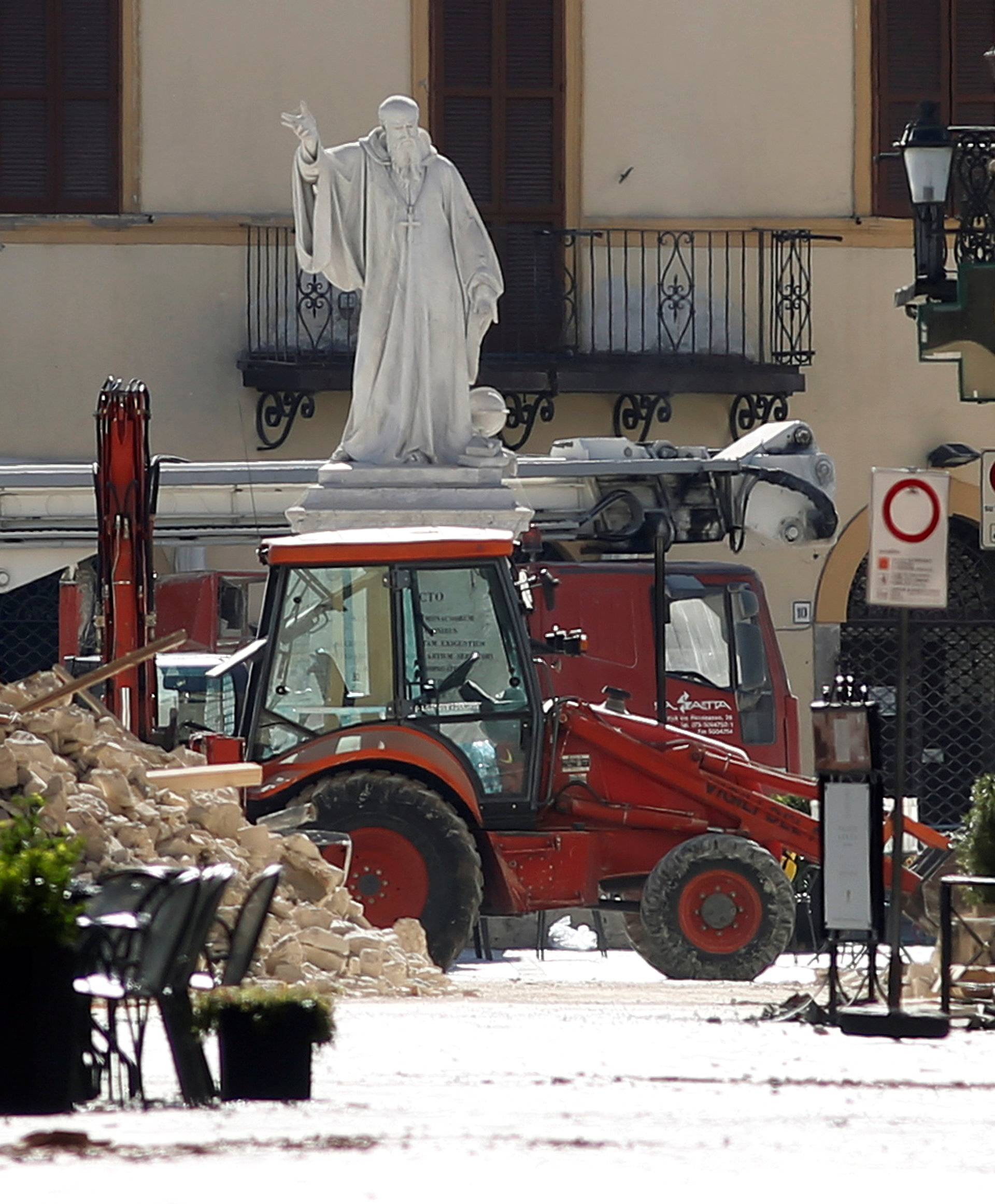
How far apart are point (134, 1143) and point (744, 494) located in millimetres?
13862

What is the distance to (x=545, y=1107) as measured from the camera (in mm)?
8219

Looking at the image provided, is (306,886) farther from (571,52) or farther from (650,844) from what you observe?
(571,52)

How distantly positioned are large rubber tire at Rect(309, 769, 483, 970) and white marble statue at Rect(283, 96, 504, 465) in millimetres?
3273

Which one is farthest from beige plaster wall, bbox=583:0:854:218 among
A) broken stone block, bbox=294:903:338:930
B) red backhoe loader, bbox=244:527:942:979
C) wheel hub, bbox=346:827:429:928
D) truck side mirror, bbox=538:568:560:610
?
broken stone block, bbox=294:903:338:930

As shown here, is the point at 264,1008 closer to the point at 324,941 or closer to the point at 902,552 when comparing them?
the point at 902,552

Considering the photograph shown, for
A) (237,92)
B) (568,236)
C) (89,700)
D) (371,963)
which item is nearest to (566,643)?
(89,700)

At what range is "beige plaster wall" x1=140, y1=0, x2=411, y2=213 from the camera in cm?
2569

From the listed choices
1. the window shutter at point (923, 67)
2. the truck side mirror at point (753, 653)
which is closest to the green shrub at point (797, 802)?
the truck side mirror at point (753, 653)

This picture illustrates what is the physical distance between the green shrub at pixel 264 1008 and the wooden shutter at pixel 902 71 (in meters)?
18.7

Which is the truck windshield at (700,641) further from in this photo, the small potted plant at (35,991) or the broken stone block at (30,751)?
the small potted plant at (35,991)

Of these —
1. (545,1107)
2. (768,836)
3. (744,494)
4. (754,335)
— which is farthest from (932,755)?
(545,1107)

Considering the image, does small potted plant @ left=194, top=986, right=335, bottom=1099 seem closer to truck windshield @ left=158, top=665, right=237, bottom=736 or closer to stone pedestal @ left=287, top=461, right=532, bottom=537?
stone pedestal @ left=287, top=461, right=532, bottom=537

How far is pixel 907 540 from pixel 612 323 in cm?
1437

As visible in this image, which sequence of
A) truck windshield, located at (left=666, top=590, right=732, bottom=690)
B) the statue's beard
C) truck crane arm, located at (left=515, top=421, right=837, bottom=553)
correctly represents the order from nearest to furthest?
the statue's beard < truck crane arm, located at (left=515, top=421, right=837, bottom=553) < truck windshield, located at (left=666, top=590, right=732, bottom=690)
